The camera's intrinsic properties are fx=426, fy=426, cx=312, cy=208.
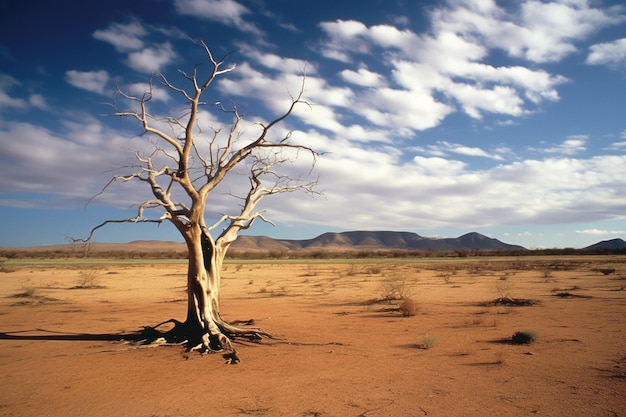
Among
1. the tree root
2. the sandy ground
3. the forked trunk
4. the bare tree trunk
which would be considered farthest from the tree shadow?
the forked trunk

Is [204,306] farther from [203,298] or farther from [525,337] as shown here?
[525,337]

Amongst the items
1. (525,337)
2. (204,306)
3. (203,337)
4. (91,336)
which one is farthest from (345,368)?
(91,336)

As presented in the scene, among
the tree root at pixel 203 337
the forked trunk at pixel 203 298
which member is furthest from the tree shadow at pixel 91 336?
the forked trunk at pixel 203 298

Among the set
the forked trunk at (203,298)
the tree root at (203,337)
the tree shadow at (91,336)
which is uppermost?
the forked trunk at (203,298)

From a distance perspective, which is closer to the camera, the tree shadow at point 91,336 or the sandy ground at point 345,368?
the sandy ground at point 345,368

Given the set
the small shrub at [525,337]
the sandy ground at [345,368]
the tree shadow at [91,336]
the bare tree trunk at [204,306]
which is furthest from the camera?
the tree shadow at [91,336]

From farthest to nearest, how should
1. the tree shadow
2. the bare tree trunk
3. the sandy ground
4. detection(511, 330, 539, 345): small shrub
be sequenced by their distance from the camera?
the tree shadow, the bare tree trunk, detection(511, 330, 539, 345): small shrub, the sandy ground

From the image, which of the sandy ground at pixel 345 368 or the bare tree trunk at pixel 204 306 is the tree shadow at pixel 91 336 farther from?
the bare tree trunk at pixel 204 306

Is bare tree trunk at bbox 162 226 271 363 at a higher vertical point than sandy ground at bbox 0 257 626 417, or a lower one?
higher

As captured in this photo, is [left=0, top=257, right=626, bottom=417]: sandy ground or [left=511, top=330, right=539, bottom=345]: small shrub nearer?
[left=0, top=257, right=626, bottom=417]: sandy ground

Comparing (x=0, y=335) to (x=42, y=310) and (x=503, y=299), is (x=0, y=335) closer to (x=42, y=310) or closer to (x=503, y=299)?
(x=42, y=310)

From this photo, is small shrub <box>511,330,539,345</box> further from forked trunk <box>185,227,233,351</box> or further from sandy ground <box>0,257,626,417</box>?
forked trunk <box>185,227,233,351</box>

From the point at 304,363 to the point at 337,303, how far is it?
32.5 ft

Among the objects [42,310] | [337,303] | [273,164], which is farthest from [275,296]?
[273,164]
